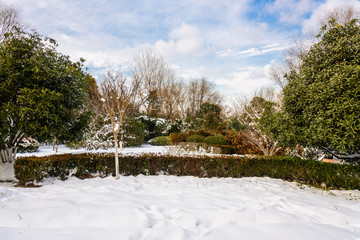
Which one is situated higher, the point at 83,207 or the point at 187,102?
the point at 187,102

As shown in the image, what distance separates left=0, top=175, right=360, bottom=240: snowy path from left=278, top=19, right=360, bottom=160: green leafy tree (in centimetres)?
127

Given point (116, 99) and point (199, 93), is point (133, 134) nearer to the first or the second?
point (116, 99)

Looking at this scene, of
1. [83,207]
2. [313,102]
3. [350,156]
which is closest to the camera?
[83,207]

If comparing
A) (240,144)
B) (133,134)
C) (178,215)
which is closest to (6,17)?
(133,134)

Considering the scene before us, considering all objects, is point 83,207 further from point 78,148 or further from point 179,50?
point 179,50

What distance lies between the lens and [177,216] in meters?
2.90

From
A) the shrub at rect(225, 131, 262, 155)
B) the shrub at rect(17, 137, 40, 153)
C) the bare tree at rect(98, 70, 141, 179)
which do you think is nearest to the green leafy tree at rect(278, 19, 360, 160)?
the bare tree at rect(98, 70, 141, 179)

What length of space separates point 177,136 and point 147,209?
11.9 m

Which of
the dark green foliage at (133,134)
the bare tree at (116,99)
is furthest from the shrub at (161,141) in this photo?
the bare tree at (116,99)

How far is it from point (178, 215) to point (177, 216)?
0.11 feet

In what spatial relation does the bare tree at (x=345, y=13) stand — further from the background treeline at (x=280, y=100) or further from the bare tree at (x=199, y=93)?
the bare tree at (x=199, y=93)

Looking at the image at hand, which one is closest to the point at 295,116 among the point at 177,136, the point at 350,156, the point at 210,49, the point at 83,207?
the point at 350,156

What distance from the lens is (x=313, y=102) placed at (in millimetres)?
4320

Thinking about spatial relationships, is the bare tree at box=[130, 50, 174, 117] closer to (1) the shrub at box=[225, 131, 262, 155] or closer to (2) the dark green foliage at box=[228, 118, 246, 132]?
(2) the dark green foliage at box=[228, 118, 246, 132]
